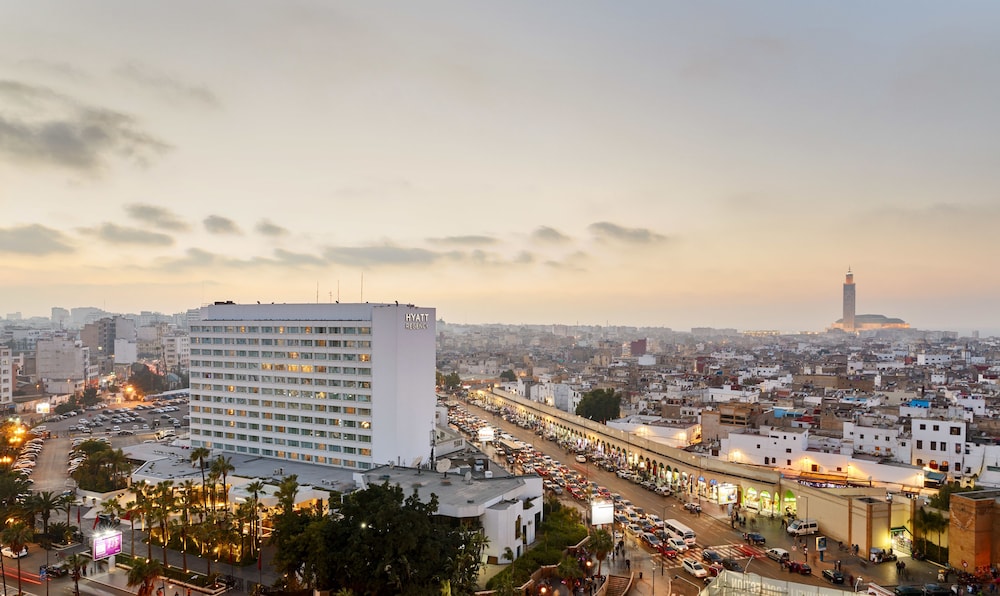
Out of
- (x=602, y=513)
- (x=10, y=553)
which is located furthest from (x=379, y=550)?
(x=10, y=553)

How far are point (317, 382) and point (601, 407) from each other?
48012 millimetres

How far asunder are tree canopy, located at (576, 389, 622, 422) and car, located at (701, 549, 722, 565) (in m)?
50.8

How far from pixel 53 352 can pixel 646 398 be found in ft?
430

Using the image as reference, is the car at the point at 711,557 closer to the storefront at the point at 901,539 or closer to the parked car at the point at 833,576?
the parked car at the point at 833,576

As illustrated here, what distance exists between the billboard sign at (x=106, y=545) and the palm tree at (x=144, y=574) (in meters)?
4.27

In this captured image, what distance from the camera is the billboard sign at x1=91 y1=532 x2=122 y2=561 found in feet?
123

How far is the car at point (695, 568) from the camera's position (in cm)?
3938

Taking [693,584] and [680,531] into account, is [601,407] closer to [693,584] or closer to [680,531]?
[680,531]

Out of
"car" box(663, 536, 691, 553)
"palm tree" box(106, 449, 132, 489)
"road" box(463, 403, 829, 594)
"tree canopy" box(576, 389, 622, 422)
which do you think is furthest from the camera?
"tree canopy" box(576, 389, 622, 422)

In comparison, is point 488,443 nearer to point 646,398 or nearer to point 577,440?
point 577,440

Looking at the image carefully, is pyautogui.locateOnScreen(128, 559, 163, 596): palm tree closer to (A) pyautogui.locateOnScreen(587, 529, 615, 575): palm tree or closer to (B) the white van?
(A) pyautogui.locateOnScreen(587, 529, 615, 575): palm tree

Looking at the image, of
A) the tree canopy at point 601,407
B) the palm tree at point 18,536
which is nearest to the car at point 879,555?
the tree canopy at point 601,407

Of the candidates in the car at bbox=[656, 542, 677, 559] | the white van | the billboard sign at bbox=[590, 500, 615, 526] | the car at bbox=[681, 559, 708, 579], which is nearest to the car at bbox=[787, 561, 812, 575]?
the car at bbox=[681, 559, 708, 579]

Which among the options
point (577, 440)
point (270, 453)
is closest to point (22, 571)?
point (270, 453)
